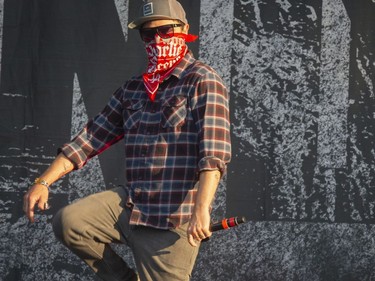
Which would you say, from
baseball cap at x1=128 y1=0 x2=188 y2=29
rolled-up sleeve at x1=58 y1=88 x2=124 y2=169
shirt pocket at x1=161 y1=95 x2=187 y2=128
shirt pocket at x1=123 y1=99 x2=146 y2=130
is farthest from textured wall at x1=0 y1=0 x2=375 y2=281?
shirt pocket at x1=161 y1=95 x2=187 y2=128

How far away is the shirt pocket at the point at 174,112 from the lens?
146 inches

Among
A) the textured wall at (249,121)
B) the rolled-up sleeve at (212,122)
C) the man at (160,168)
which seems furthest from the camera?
the textured wall at (249,121)

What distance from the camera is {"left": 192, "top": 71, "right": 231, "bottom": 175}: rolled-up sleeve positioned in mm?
3580

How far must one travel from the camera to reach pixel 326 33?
227 inches

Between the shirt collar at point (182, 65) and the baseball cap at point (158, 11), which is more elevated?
the baseball cap at point (158, 11)

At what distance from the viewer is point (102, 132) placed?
13.5 ft

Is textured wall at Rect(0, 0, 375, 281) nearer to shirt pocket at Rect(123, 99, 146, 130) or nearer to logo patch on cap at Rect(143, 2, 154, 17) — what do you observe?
shirt pocket at Rect(123, 99, 146, 130)

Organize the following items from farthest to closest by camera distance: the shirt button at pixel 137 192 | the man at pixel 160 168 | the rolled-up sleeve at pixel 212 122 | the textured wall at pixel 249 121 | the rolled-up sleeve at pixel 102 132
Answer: the textured wall at pixel 249 121, the rolled-up sleeve at pixel 102 132, the shirt button at pixel 137 192, the man at pixel 160 168, the rolled-up sleeve at pixel 212 122

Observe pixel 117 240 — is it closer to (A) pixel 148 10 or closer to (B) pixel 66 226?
(B) pixel 66 226

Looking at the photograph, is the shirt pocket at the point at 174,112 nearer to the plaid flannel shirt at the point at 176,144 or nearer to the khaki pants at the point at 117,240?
the plaid flannel shirt at the point at 176,144

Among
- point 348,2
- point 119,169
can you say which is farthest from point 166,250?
point 348,2

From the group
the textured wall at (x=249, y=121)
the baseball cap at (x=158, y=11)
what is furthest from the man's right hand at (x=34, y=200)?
the textured wall at (x=249, y=121)

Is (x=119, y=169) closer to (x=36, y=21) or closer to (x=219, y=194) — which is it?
(x=219, y=194)

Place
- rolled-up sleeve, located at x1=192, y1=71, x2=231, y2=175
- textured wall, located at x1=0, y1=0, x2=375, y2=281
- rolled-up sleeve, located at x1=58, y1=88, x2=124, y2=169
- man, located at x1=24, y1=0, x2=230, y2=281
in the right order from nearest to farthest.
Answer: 1. rolled-up sleeve, located at x1=192, y1=71, x2=231, y2=175
2. man, located at x1=24, y1=0, x2=230, y2=281
3. rolled-up sleeve, located at x1=58, y1=88, x2=124, y2=169
4. textured wall, located at x1=0, y1=0, x2=375, y2=281
